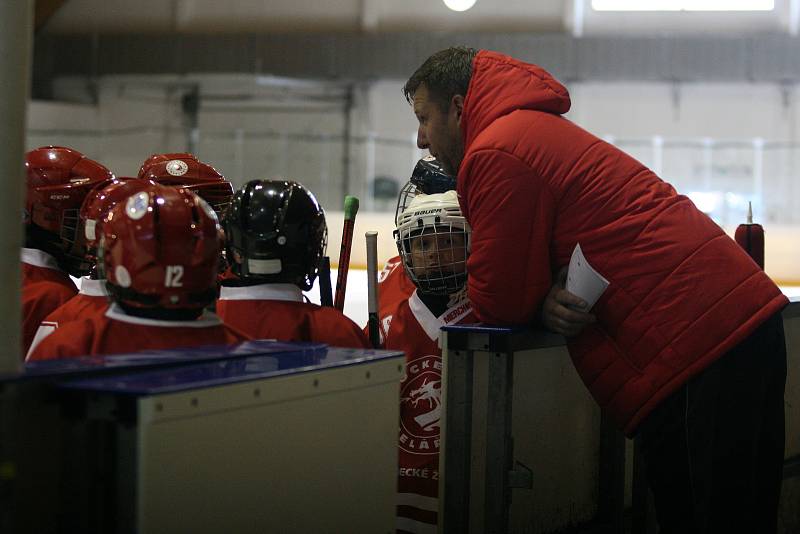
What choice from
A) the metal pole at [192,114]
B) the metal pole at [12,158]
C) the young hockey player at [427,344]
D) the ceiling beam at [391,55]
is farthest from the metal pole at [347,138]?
the metal pole at [12,158]

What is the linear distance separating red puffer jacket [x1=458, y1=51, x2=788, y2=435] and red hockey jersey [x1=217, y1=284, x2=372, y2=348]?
35 centimetres

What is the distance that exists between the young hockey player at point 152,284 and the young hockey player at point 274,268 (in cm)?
35

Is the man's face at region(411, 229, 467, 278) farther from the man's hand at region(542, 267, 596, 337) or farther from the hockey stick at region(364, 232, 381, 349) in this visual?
the man's hand at region(542, 267, 596, 337)

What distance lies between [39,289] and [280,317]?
615mm

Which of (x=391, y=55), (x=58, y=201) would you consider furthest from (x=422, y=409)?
(x=391, y=55)

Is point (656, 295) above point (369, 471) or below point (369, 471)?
above

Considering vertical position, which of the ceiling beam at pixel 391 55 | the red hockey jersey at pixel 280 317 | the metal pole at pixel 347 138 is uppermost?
the ceiling beam at pixel 391 55

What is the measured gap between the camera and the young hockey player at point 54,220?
2221 mm

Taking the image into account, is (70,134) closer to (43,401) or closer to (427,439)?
(427,439)

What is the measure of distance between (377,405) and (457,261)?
719 mm

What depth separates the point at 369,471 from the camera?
1.30 m

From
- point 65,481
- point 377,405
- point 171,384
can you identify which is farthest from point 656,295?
point 65,481

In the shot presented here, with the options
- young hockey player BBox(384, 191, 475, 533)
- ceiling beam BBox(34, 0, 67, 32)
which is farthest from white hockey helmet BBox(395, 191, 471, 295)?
ceiling beam BBox(34, 0, 67, 32)

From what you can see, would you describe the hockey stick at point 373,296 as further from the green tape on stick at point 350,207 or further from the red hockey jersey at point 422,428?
the green tape on stick at point 350,207
